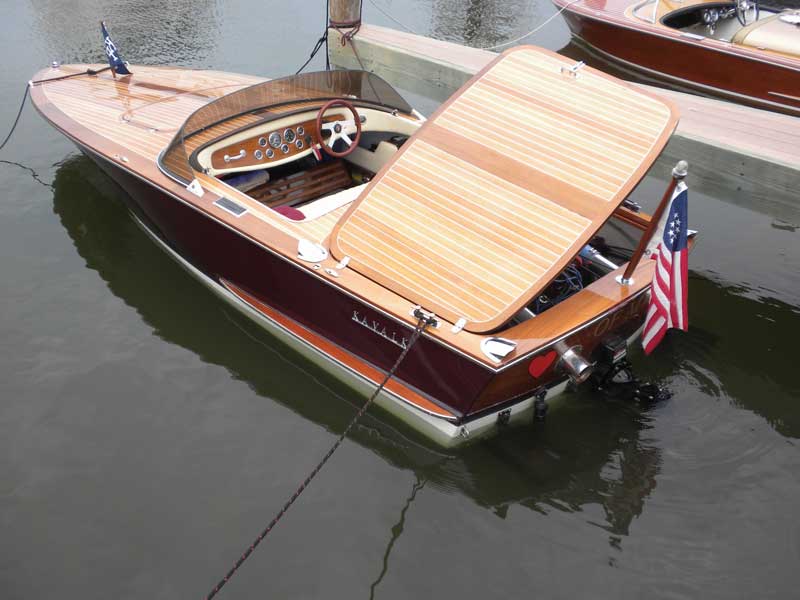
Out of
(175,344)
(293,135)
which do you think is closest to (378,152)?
(293,135)

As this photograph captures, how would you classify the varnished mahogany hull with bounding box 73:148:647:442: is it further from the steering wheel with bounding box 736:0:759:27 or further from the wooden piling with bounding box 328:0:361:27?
the steering wheel with bounding box 736:0:759:27

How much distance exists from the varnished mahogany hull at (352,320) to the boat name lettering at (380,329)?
2 cm

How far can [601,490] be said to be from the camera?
4879mm

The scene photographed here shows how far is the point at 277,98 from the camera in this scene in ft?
21.8

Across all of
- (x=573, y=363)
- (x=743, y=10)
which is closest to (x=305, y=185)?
(x=573, y=363)

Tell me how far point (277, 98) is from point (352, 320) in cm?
287

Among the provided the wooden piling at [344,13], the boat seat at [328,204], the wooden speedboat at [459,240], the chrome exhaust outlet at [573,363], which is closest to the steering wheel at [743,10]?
the wooden piling at [344,13]

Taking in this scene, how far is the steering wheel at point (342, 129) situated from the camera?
Answer: 21.2ft

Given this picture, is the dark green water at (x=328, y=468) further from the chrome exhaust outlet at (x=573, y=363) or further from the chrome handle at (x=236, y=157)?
the chrome handle at (x=236, y=157)

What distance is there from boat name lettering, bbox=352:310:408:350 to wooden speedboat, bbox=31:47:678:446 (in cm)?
1

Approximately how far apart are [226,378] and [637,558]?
354 centimetres

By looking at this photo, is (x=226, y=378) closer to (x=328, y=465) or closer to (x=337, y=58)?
(x=328, y=465)

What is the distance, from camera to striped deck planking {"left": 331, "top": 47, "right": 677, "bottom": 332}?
4.61 meters

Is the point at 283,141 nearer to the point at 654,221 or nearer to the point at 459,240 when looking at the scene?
the point at 459,240
